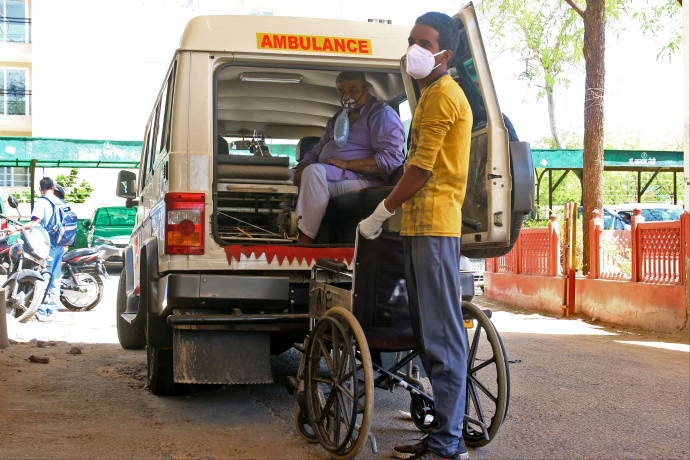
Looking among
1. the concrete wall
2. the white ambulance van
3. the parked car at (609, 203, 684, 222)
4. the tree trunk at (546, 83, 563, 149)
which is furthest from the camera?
the tree trunk at (546, 83, 563, 149)

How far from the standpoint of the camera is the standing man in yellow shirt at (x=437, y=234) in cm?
338

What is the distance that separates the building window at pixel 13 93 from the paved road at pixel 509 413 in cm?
2553

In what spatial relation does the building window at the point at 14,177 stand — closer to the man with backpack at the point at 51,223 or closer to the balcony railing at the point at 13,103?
the balcony railing at the point at 13,103

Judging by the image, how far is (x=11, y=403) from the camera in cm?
493

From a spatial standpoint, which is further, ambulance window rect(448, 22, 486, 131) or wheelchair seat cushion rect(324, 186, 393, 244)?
wheelchair seat cushion rect(324, 186, 393, 244)

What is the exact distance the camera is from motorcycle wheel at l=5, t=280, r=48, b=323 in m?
9.38

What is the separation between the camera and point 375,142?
18.6ft

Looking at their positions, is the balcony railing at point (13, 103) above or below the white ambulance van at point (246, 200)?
above

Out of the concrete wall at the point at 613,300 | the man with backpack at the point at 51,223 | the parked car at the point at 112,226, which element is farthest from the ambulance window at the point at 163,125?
the parked car at the point at 112,226

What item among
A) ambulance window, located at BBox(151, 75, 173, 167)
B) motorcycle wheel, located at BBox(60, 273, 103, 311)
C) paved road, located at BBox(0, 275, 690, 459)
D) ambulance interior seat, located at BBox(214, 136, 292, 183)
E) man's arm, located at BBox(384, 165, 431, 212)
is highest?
ambulance window, located at BBox(151, 75, 173, 167)

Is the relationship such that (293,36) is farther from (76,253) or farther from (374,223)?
(76,253)

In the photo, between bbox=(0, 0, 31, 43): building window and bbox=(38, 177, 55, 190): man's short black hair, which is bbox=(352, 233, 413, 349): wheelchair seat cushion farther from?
bbox=(0, 0, 31, 43): building window

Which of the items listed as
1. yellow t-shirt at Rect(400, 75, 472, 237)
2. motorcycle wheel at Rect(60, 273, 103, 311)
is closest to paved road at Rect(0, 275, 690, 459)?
yellow t-shirt at Rect(400, 75, 472, 237)

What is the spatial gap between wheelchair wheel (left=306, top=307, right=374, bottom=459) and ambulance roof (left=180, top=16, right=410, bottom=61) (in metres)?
1.94
